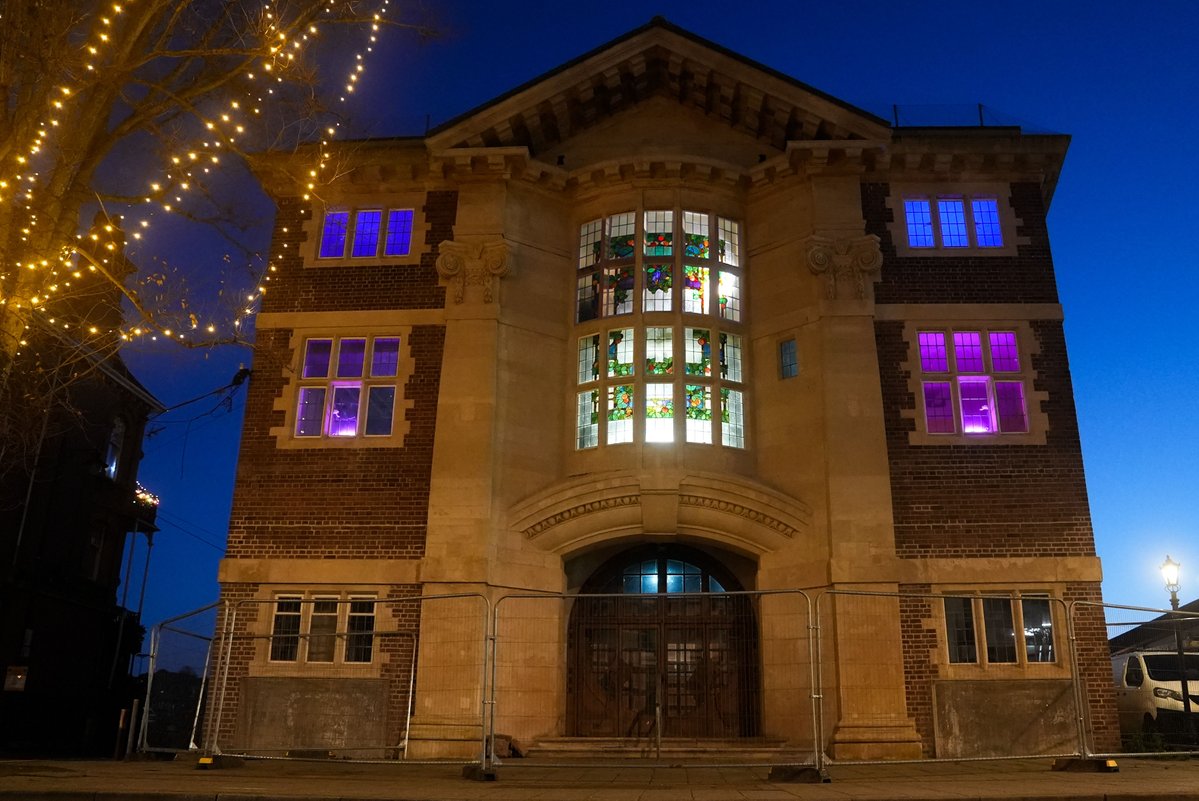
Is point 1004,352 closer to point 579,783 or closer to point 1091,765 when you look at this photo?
point 1091,765

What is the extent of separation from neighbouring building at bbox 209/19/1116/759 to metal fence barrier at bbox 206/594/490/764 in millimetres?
52

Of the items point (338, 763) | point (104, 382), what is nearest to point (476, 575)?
point (338, 763)

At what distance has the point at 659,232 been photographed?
61.7ft

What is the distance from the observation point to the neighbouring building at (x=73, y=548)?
Result: 2567 cm

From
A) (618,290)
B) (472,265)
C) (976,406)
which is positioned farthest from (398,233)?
(976,406)

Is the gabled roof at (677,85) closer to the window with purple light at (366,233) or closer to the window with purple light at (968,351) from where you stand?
the window with purple light at (366,233)

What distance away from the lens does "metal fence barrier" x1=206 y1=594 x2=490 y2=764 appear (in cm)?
1571

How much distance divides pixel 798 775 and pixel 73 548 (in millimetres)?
25393

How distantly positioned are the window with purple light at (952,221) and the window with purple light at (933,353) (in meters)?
1.91

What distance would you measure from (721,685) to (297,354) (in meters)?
10.1

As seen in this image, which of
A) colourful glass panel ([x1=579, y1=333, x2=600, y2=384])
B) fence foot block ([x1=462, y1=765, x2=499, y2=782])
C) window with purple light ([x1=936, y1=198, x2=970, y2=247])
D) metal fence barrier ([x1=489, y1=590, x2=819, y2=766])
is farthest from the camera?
window with purple light ([x1=936, y1=198, x2=970, y2=247])

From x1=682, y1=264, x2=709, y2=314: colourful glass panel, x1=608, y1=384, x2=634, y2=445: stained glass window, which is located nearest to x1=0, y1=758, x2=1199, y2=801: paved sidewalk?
x1=608, y1=384, x2=634, y2=445: stained glass window

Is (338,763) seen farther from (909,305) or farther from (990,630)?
(909,305)

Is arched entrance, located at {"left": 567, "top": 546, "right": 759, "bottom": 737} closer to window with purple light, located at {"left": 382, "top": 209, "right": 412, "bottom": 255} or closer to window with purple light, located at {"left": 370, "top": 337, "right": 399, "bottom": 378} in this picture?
window with purple light, located at {"left": 370, "top": 337, "right": 399, "bottom": 378}
